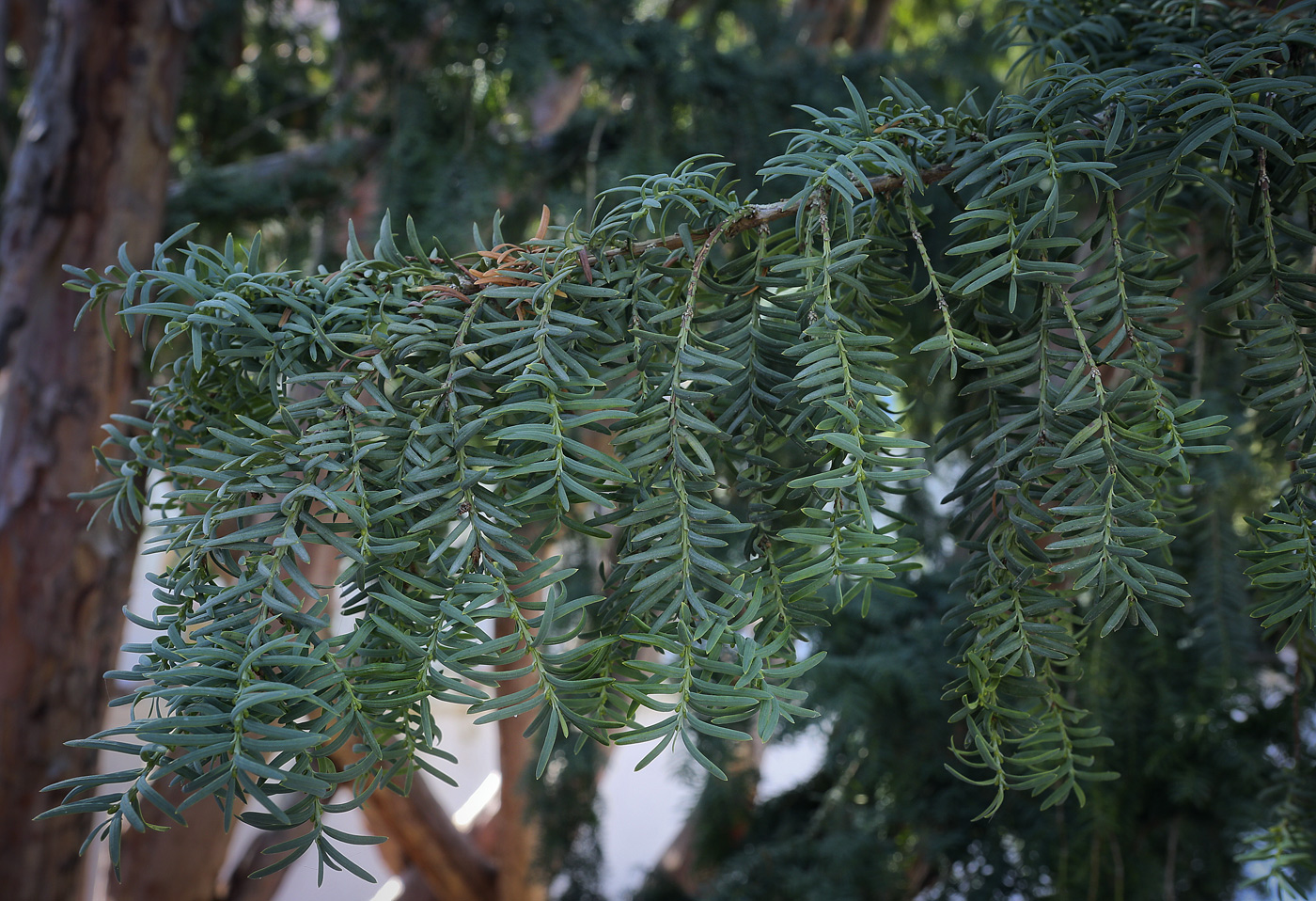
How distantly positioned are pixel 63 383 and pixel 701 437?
1096 mm

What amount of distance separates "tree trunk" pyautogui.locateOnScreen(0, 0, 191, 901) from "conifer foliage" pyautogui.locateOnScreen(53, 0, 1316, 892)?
0.88 meters

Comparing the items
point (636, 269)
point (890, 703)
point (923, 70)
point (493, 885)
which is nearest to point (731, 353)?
point (636, 269)

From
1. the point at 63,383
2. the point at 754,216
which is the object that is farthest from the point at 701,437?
the point at 63,383

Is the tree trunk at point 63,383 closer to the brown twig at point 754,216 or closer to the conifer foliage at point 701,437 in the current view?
the conifer foliage at point 701,437

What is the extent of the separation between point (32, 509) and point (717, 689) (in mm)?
1123

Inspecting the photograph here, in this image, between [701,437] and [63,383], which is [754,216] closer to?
[701,437]

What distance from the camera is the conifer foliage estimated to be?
27 centimetres

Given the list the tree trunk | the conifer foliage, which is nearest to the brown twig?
A: the conifer foliage

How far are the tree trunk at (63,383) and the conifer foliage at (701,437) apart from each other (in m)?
0.88

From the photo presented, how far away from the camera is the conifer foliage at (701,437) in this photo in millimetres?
269

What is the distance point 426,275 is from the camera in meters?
0.34

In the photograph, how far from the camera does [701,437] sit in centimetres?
35

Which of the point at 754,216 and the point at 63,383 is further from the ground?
the point at 63,383

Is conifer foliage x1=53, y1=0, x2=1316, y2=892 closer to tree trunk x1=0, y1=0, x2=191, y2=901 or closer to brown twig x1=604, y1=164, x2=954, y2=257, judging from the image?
brown twig x1=604, y1=164, x2=954, y2=257
